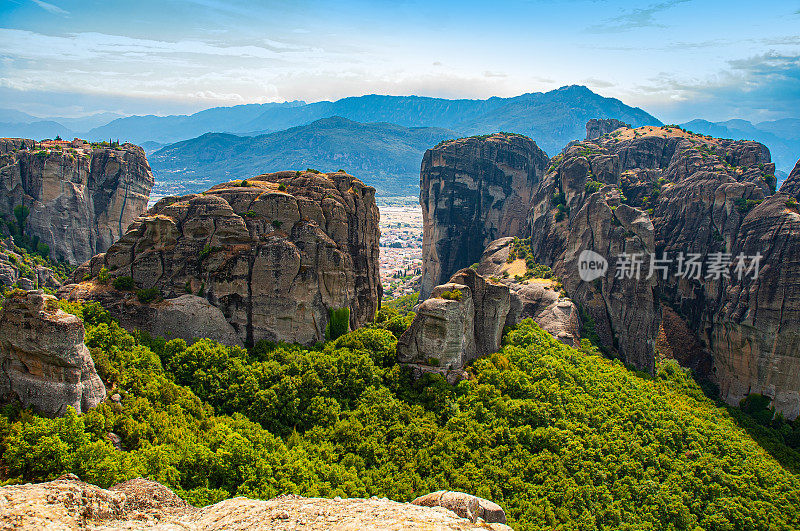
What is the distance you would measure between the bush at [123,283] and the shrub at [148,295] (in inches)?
36.9

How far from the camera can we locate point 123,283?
38.9 meters

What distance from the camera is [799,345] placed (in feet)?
174

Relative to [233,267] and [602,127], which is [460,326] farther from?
[602,127]

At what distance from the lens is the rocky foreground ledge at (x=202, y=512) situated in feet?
55.4

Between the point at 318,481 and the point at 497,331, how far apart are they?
2444 centimetres

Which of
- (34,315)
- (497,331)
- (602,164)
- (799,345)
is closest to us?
(34,315)

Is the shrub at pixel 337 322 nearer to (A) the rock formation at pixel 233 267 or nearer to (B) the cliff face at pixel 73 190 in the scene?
(A) the rock formation at pixel 233 267

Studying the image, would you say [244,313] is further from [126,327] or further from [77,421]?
[77,421]

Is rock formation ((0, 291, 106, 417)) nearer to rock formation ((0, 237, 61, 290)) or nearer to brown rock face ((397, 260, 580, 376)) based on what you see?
brown rock face ((397, 260, 580, 376))

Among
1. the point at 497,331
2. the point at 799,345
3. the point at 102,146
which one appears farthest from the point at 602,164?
the point at 102,146

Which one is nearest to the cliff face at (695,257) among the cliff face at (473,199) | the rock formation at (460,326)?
the rock formation at (460,326)

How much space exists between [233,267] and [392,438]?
19760 millimetres

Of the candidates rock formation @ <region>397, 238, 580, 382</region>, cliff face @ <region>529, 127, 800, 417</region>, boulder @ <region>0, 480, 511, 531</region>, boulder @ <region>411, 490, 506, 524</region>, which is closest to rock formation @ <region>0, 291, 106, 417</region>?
boulder @ <region>0, 480, 511, 531</region>

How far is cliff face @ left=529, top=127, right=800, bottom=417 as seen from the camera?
55812 millimetres
